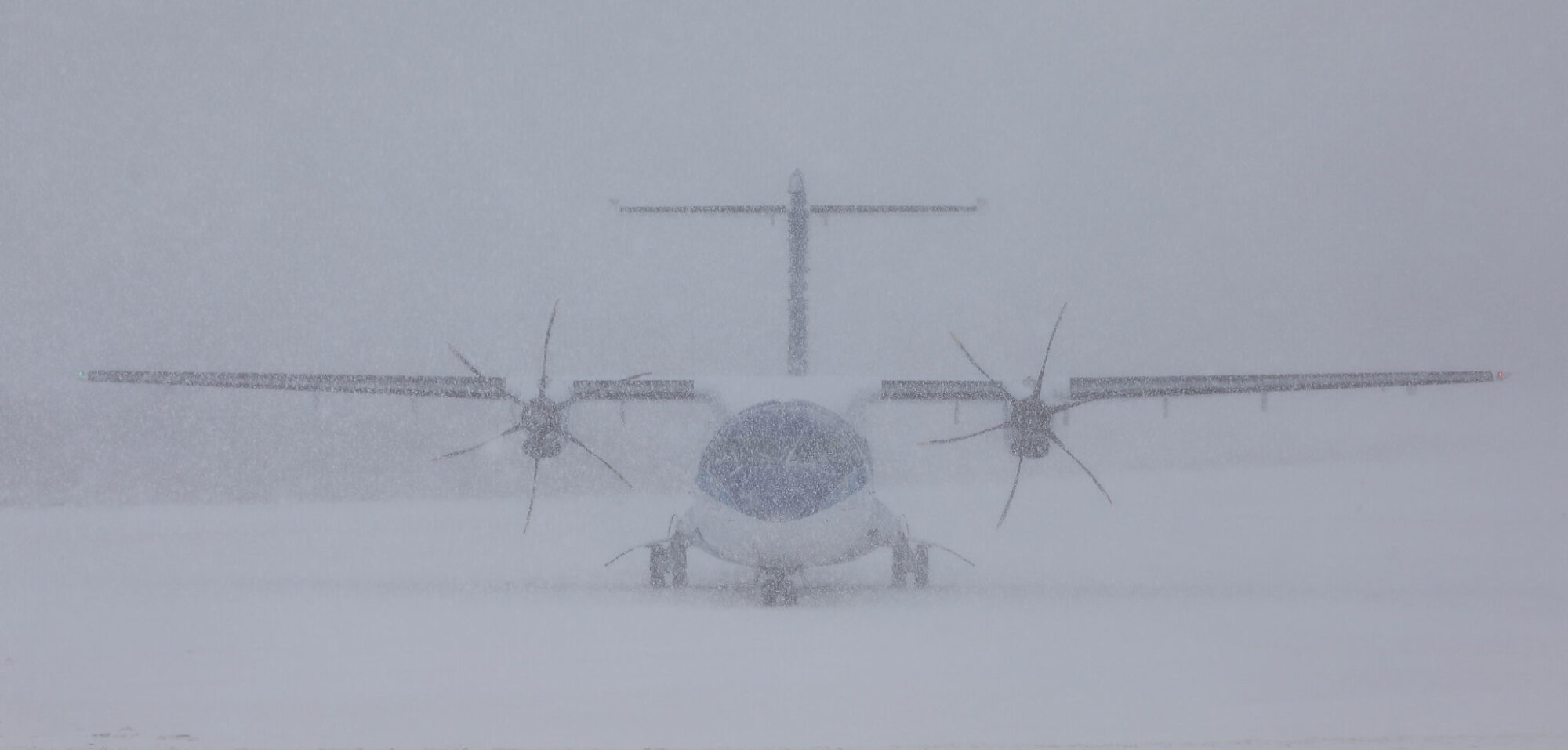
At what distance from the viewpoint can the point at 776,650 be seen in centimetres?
1384

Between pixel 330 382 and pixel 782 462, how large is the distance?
7585 mm

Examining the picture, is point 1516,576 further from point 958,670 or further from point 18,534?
point 18,534

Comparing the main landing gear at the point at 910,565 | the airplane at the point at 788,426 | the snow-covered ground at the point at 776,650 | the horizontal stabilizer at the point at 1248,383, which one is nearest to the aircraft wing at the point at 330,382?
the airplane at the point at 788,426

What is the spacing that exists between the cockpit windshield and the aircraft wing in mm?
3805

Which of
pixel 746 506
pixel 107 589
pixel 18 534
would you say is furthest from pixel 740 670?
pixel 18 534

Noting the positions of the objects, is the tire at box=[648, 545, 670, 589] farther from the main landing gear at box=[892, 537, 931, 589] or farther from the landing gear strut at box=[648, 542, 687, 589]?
the main landing gear at box=[892, 537, 931, 589]

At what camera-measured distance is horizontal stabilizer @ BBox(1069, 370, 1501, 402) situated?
19.5 meters

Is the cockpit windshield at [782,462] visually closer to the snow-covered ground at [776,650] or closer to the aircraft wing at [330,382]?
the snow-covered ground at [776,650]

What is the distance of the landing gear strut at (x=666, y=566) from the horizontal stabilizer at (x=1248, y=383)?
5802 millimetres

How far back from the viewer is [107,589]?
63.4 ft

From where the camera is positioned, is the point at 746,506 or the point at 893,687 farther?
the point at 746,506

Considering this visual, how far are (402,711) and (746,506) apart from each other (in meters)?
6.56

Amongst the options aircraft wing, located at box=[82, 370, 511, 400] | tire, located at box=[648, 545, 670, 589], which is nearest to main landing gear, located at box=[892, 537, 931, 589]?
tire, located at box=[648, 545, 670, 589]

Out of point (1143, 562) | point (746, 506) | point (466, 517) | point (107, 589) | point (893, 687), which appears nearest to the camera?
point (893, 687)
